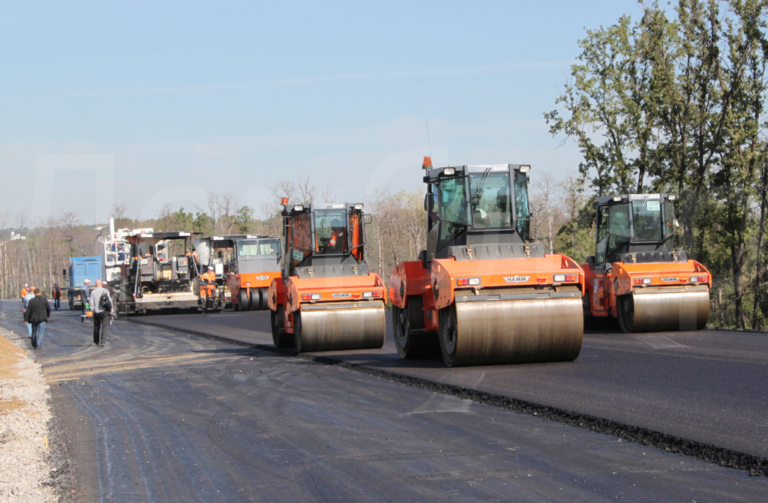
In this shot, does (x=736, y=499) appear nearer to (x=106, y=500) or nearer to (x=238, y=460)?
(x=238, y=460)

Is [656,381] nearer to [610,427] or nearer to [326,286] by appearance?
[610,427]

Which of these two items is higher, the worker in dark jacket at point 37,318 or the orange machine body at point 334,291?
the orange machine body at point 334,291

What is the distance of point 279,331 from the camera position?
17297mm

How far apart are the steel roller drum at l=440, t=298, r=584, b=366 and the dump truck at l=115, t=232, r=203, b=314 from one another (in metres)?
24.2

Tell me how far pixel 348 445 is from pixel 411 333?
20.7ft

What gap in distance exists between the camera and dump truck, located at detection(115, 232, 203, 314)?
3341 centimetres

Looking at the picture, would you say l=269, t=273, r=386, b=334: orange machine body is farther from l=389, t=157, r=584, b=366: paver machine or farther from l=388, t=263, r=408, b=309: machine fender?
l=389, t=157, r=584, b=366: paver machine

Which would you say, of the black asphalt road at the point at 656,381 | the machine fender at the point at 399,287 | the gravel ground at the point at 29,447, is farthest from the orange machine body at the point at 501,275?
the gravel ground at the point at 29,447

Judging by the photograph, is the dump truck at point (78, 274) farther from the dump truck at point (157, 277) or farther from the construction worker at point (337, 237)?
the construction worker at point (337, 237)

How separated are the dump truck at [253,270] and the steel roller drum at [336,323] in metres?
19.7

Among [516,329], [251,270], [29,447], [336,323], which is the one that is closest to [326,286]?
[336,323]

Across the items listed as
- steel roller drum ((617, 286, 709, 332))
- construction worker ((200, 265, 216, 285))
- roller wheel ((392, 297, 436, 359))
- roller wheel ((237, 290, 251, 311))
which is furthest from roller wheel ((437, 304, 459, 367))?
construction worker ((200, 265, 216, 285))

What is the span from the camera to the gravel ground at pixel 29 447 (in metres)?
6.26

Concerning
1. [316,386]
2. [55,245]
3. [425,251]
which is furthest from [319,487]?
[55,245]
